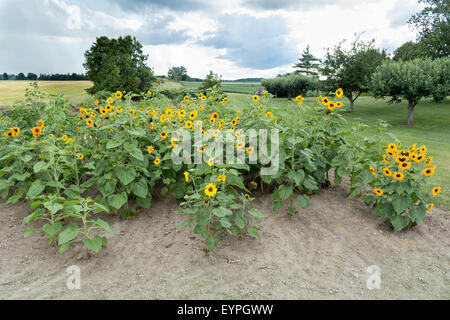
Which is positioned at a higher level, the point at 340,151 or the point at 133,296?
the point at 340,151

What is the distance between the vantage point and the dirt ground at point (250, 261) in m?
2.63

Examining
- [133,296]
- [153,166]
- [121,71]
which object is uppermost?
[121,71]

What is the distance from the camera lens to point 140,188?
11.3ft

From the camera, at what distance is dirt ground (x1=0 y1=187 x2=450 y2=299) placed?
263 centimetres

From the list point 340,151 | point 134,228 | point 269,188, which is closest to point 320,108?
point 340,151

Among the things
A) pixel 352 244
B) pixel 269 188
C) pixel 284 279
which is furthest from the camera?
pixel 269 188

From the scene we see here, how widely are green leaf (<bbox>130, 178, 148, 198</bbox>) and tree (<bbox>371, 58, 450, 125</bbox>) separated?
15.3 m

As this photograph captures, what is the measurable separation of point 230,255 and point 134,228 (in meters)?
1.23

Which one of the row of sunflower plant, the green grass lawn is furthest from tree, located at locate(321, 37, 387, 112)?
the row of sunflower plant

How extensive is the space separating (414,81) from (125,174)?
16.0 meters

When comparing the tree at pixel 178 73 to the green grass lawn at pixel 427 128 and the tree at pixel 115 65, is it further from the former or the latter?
the green grass lawn at pixel 427 128

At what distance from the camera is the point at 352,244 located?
10.8 feet

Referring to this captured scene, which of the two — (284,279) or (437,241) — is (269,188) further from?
(437,241)

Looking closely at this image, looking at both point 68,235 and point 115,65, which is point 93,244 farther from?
point 115,65
